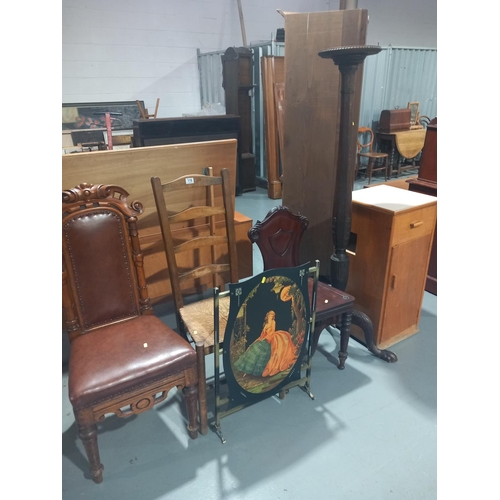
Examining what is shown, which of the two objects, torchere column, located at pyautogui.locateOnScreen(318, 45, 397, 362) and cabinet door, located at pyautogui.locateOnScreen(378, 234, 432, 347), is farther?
cabinet door, located at pyautogui.locateOnScreen(378, 234, 432, 347)

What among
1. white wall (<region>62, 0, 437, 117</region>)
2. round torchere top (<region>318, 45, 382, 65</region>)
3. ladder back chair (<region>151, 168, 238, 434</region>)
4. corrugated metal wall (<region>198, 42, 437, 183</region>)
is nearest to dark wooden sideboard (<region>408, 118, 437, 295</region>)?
round torchere top (<region>318, 45, 382, 65</region>)

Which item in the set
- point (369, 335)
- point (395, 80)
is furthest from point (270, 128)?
point (369, 335)

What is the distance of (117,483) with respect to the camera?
145 centimetres

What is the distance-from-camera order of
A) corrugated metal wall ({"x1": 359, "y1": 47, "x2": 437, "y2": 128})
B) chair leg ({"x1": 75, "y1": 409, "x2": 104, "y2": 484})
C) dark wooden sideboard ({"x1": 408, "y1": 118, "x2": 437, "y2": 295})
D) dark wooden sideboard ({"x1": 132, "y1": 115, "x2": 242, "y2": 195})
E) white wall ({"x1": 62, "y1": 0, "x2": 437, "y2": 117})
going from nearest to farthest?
chair leg ({"x1": 75, "y1": 409, "x2": 104, "y2": 484}) < dark wooden sideboard ({"x1": 408, "y1": 118, "x2": 437, "y2": 295}) < dark wooden sideboard ({"x1": 132, "y1": 115, "x2": 242, "y2": 195}) < white wall ({"x1": 62, "y1": 0, "x2": 437, "y2": 117}) < corrugated metal wall ({"x1": 359, "y1": 47, "x2": 437, "y2": 128})

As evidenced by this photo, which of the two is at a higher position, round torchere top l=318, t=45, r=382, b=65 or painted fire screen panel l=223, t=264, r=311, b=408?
round torchere top l=318, t=45, r=382, b=65

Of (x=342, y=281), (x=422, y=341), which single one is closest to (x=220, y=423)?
(x=342, y=281)

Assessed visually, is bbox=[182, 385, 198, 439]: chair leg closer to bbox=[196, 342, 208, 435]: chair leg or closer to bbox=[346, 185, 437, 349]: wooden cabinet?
bbox=[196, 342, 208, 435]: chair leg

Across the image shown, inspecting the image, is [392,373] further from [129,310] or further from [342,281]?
[129,310]

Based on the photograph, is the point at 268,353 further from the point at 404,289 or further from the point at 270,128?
the point at 270,128

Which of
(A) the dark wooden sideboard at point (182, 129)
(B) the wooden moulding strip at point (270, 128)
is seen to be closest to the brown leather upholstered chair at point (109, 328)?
(A) the dark wooden sideboard at point (182, 129)

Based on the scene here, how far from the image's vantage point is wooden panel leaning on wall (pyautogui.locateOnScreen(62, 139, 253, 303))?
1816 millimetres

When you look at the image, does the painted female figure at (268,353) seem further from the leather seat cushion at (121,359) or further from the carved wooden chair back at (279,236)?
the carved wooden chair back at (279,236)

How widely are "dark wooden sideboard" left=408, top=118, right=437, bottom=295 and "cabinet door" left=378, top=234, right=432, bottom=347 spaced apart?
0.45m

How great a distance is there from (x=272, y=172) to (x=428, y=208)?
281 centimetres
